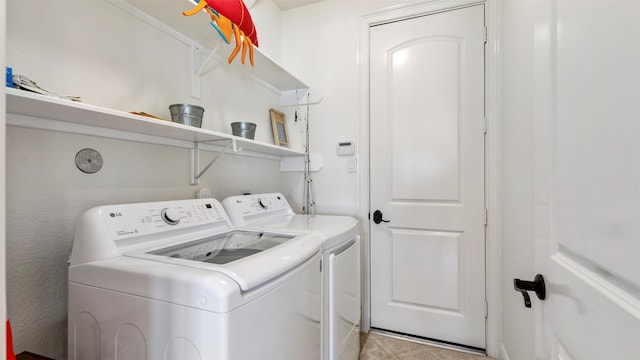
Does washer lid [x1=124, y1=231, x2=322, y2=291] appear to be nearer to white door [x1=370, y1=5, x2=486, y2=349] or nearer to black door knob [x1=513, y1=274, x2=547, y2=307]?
black door knob [x1=513, y1=274, x2=547, y2=307]

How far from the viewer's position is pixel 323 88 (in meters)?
2.31

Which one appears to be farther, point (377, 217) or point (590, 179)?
point (377, 217)

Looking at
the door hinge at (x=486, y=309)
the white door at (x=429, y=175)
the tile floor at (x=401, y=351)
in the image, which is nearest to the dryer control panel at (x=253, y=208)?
the white door at (x=429, y=175)

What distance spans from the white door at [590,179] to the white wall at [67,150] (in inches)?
57.8

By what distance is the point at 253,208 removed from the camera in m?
1.65

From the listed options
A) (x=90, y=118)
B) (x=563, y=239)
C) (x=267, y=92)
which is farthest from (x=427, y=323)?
(x=90, y=118)

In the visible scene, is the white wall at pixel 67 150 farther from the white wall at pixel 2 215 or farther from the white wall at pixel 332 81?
the white wall at pixel 332 81

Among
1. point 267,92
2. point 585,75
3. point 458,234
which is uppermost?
point 267,92

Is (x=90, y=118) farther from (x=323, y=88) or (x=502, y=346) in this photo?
(x=502, y=346)

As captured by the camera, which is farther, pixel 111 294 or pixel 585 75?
pixel 111 294

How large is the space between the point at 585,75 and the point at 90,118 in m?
1.37

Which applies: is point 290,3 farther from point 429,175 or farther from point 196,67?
point 429,175

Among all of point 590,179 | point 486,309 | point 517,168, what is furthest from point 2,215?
point 486,309

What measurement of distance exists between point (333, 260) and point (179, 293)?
730mm
